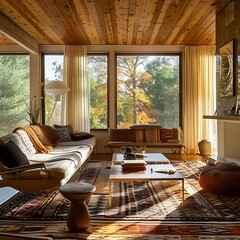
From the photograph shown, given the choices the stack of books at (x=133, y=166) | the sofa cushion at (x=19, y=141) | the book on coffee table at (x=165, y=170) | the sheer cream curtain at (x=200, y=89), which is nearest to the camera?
the book on coffee table at (x=165, y=170)

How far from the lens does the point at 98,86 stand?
8.41 metres

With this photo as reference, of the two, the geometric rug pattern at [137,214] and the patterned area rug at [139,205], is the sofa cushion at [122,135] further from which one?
the geometric rug pattern at [137,214]

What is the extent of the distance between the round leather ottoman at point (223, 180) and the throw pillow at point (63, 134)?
3280 mm

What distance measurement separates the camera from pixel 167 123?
8.45 meters

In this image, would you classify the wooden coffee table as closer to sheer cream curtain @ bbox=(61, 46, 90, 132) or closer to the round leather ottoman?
the round leather ottoman

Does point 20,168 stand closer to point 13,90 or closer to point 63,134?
point 63,134

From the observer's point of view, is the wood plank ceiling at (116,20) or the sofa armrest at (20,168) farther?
the wood plank ceiling at (116,20)

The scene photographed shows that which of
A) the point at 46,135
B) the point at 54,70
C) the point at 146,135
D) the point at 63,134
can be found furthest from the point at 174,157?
the point at 54,70

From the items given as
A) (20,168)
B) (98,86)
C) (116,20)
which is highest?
(116,20)

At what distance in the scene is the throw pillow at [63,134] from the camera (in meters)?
6.77

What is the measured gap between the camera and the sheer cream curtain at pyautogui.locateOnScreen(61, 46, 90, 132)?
816 centimetres

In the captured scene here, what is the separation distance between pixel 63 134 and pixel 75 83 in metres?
1.74

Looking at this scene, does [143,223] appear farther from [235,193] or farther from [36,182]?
[235,193]

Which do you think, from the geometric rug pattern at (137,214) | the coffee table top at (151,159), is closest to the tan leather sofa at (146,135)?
the coffee table top at (151,159)
